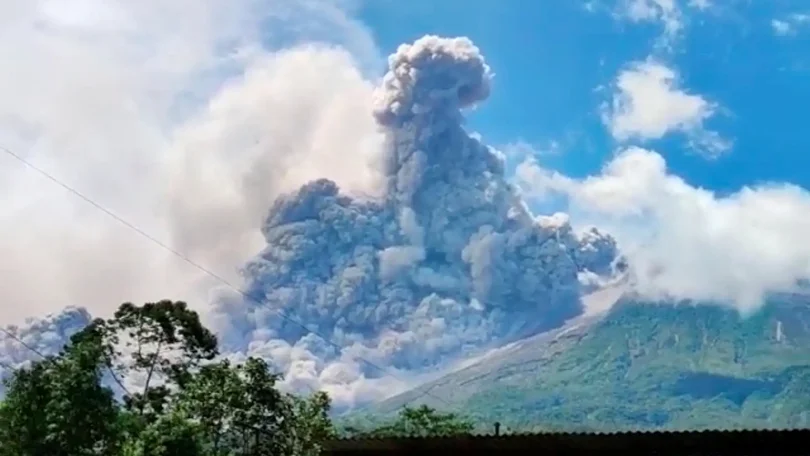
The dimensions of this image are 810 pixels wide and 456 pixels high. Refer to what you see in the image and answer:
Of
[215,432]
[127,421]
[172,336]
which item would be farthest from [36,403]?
[172,336]

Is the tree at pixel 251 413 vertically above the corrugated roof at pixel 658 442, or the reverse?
the tree at pixel 251 413

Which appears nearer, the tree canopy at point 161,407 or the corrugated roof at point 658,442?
the corrugated roof at point 658,442

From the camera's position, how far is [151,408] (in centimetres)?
4762

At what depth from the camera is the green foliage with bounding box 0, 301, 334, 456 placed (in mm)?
34469

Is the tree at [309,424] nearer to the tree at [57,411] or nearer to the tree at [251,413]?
the tree at [251,413]

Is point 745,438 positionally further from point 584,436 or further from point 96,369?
point 96,369

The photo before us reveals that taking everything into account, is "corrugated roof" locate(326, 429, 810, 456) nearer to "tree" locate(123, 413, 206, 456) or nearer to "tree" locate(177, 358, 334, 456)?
"tree" locate(123, 413, 206, 456)

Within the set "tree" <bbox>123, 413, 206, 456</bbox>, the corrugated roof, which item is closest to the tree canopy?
"tree" <bbox>123, 413, 206, 456</bbox>

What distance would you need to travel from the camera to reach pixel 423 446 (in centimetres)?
1527

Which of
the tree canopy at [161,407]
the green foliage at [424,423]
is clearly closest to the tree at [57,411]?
the tree canopy at [161,407]

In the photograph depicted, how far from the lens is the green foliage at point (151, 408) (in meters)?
34.5

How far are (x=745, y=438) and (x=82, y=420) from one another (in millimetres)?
26033

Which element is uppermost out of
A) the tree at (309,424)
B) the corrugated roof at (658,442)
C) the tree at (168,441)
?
the tree at (309,424)

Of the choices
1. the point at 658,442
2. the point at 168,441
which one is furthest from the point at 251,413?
the point at 658,442
